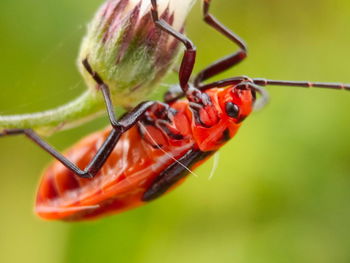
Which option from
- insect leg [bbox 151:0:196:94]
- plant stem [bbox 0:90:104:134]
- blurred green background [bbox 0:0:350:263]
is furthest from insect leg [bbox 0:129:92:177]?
blurred green background [bbox 0:0:350:263]

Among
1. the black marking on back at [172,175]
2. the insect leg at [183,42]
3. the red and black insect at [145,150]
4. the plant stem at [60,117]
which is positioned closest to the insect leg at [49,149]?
the red and black insect at [145,150]

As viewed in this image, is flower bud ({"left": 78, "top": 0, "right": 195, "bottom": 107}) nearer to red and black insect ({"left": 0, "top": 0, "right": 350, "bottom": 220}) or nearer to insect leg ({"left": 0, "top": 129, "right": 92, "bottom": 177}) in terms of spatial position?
red and black insect ({"left": 0, "top": 0, "right": 350, "bottom": 220})

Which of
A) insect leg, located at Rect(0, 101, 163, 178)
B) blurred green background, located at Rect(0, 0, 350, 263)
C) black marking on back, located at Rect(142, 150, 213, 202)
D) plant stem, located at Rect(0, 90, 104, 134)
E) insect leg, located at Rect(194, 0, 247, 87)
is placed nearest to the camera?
plant stem, located at Rect(0, 90, 104, 134)

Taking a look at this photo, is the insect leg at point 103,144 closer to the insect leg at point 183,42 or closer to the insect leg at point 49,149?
the insect leg at point 49,149

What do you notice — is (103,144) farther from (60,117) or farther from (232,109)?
(232,109)

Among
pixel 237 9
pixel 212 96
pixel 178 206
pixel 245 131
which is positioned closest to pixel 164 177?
pixel 212 96
